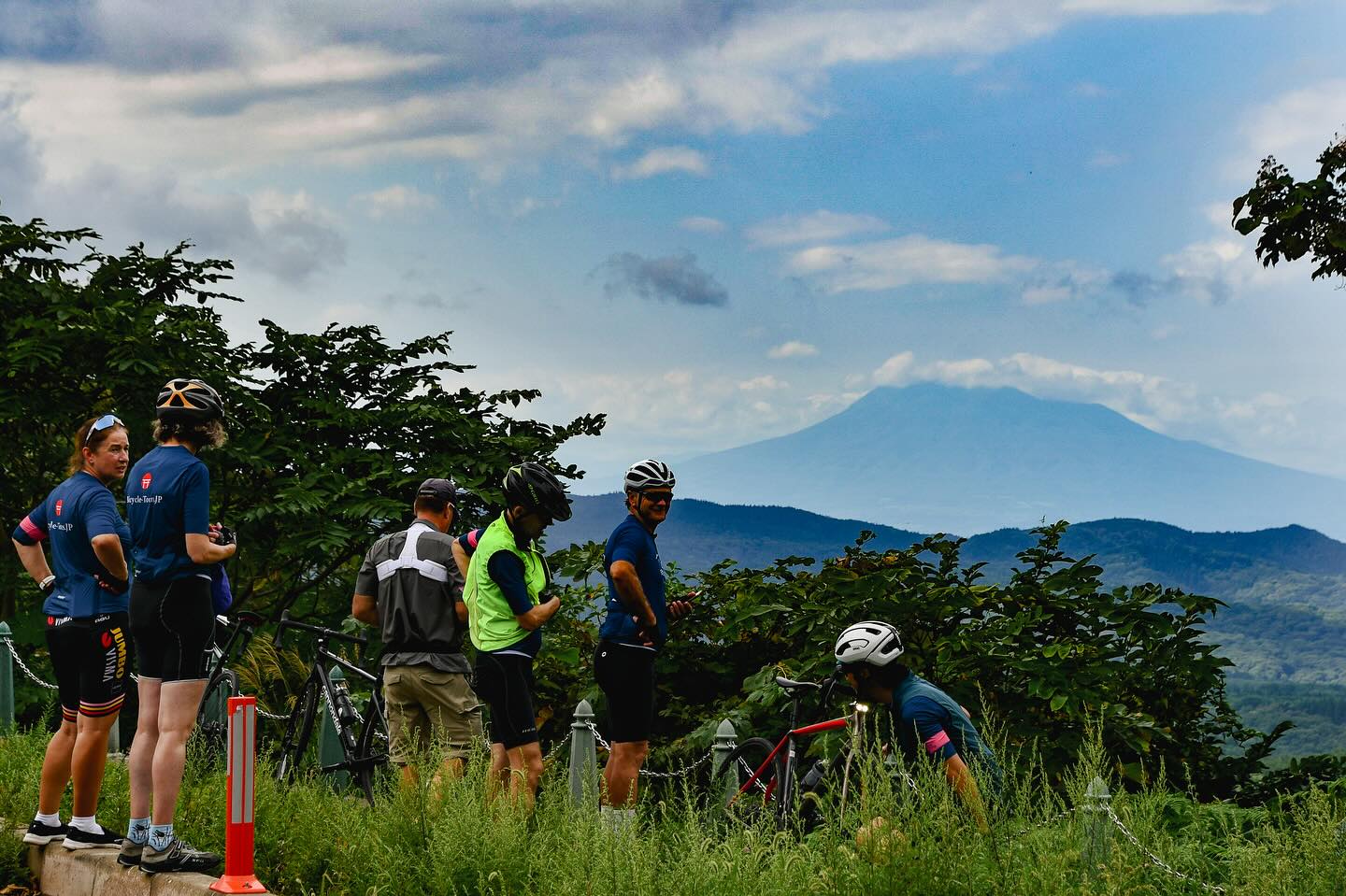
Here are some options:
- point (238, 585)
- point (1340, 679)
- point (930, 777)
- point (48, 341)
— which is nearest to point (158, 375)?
point (48, 341)

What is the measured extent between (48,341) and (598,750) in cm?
639

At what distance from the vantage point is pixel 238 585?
13.7m

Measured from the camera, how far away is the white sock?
7730 mm

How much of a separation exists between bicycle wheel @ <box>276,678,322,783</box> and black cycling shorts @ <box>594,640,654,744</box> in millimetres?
2404

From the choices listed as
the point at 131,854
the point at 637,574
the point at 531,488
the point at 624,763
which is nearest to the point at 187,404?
the point at 531,488

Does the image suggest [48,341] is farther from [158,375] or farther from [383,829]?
[383,829]

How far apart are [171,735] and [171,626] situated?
51 cm

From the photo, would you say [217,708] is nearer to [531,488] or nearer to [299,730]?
[299,730]

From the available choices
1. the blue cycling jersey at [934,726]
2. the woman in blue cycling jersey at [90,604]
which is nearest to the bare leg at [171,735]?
the woman in blue cycling jersey at [90,604]

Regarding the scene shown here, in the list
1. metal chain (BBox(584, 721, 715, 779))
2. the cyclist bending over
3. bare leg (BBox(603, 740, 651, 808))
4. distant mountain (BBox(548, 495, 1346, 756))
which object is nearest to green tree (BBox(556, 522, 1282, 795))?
metal chain (BBox(584, 721, 715, 779))

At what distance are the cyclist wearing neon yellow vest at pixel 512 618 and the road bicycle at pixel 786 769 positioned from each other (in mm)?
1216

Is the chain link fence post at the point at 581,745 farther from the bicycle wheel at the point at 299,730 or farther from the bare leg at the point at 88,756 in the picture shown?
the bare leg at the point at 88,756

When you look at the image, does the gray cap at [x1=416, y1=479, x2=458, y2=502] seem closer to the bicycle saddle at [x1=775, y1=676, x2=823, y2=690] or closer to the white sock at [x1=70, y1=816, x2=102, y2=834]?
the bicycle saddle at [x1=775, y1=676, x2=823, y2=690]

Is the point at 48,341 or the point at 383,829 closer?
the point at 383,829
